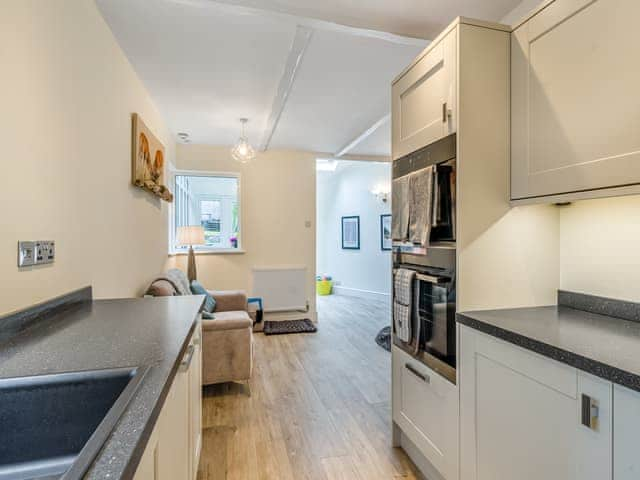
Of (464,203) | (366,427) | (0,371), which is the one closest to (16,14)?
(0,371)

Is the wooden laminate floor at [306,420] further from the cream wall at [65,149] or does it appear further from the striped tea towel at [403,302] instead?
the cream wall at [65,149]

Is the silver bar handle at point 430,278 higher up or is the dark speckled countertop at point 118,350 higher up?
the silver bar handle at point 430,278

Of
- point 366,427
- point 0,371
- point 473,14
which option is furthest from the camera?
point 366,427

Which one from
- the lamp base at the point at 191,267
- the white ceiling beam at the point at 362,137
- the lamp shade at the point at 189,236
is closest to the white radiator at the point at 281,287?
the lamp base at the point at 191,267

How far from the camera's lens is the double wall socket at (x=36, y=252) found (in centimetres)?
121

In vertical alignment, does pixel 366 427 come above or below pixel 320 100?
below

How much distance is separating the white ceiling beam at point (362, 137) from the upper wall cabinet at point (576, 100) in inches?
85.5

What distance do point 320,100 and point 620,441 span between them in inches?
118

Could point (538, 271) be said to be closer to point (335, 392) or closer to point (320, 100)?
point (335, 392)

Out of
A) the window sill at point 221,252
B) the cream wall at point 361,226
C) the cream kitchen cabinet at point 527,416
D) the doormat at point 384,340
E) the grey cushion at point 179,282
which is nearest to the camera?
the cream kitchen cabinet at point 527,416

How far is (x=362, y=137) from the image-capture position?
4.27 meters

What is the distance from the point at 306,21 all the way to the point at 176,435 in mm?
2059

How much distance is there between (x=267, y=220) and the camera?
495 centimetres

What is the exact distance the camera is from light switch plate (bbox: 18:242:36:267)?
1202 millimetres
